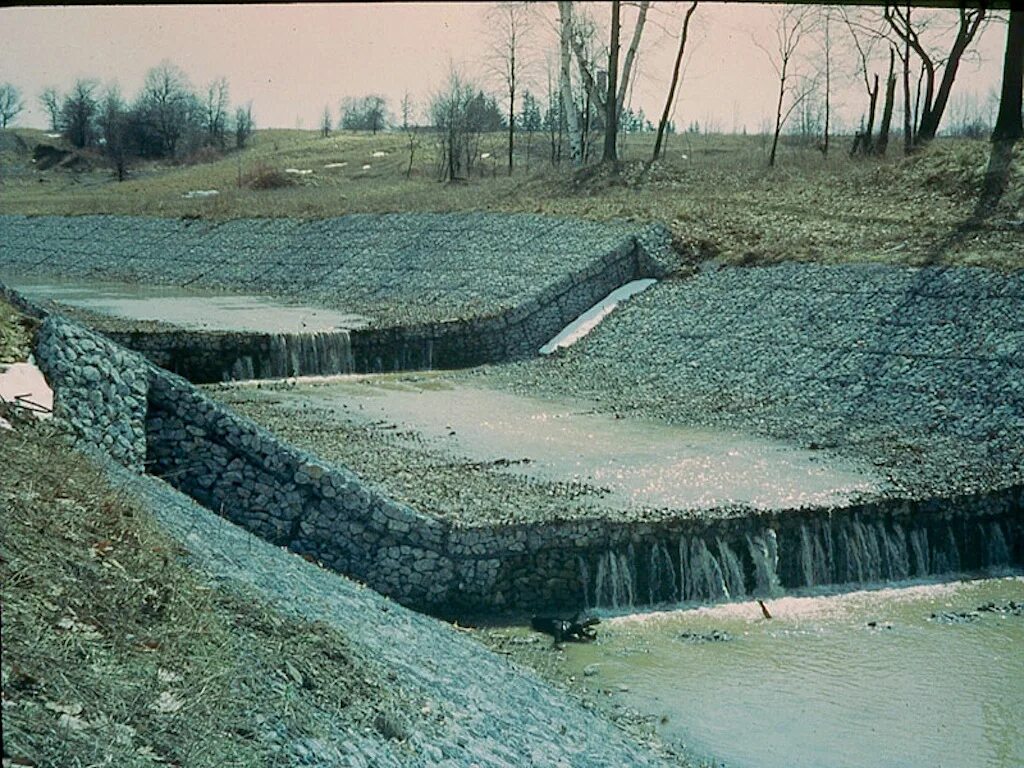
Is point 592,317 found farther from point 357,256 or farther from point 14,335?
point 14,335

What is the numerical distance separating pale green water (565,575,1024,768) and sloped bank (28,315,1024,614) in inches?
21.9

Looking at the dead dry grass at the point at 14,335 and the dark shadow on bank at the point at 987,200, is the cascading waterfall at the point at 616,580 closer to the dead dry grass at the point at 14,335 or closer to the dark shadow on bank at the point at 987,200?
the dead dry grass at the point at 14,335

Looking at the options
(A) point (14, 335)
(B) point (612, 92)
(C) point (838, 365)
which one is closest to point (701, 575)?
(A) point (14, 335)

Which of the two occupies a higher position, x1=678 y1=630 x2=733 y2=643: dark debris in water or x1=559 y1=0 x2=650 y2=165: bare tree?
x1=559 y1=0 x2=650 y2=165: bare tree

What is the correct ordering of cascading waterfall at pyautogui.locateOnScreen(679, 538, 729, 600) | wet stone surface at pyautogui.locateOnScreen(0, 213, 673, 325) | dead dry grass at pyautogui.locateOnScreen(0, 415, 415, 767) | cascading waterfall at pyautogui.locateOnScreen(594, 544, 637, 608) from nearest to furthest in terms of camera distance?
dead dry grass at pyautogui.locateOnScreen(0, 415, 415, 767), cascading waterfall at pyautogui.locateOnScreen(594, 544, 637, 608), cascading waterfall at pyautogui.locateOnScreen(679, 538, 729, 600), wet stone surface at pyautogui.locateOnScreen(0, 213, 673, 325)

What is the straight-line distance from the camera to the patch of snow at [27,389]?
1085cm

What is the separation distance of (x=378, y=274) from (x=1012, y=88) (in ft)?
57.1

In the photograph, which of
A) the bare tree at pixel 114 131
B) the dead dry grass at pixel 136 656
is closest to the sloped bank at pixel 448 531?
the dead dry grass at pixel 136 656

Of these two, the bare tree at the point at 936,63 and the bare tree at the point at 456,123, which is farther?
the bare tree at the point at 456,123

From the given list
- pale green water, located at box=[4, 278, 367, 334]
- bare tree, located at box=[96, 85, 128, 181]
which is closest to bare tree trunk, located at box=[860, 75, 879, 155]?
pale green water, located at box=[4, 278, 367, 334]

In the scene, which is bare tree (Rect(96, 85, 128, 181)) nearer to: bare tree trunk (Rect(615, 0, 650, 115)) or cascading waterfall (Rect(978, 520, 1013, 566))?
bare tree trunk (Rect(615, 0, 650, 115))

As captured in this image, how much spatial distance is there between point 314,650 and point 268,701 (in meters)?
1.11

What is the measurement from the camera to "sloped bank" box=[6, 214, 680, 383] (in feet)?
74.2

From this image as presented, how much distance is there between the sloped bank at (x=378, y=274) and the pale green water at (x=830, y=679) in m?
12.8
